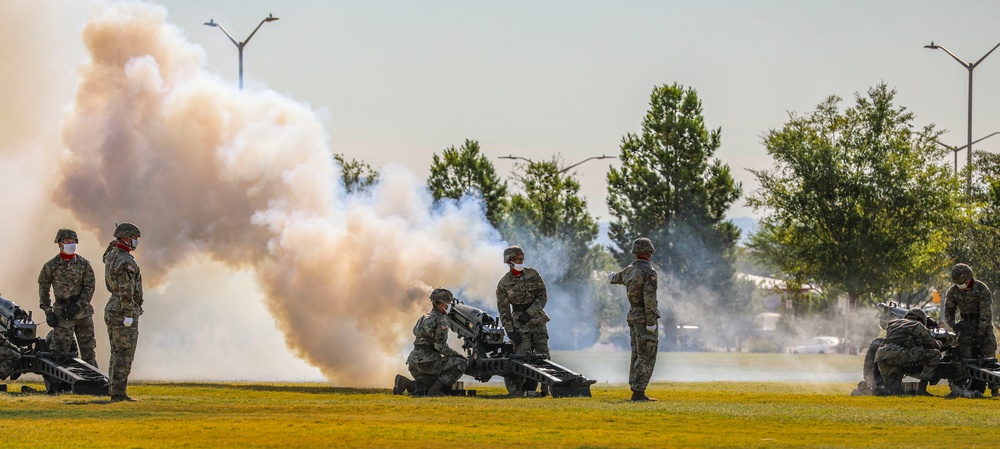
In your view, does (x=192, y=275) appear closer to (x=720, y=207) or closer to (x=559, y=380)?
(x=559, y=380)

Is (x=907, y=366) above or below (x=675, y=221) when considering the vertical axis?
below

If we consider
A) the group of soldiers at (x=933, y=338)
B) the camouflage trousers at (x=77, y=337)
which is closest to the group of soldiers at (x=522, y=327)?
the group of soldiers at (x=933, y=338)

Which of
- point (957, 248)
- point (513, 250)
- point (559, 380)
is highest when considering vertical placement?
point (957, 248)

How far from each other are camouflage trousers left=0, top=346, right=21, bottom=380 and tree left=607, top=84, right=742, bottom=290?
5016cm

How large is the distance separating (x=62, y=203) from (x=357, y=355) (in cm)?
946

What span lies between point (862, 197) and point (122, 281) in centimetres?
4326

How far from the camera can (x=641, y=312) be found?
27188mm

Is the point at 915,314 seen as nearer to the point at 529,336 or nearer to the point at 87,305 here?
the point at 529,336

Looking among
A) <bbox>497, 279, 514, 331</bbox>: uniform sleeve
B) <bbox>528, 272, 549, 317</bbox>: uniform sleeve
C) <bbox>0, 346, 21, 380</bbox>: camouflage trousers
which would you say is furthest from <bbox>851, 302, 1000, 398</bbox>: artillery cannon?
<bbox>0, 346, 21, 380</bbox>: camouflage trousers

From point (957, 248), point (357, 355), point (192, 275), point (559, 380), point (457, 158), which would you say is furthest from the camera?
point (457, 158)

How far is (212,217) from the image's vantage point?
129ft

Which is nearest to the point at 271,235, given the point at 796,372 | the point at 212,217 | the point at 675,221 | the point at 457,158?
the point at 212,217

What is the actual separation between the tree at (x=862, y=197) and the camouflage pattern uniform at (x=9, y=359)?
1627 inches

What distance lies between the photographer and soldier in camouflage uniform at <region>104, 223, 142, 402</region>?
26.7 metres
